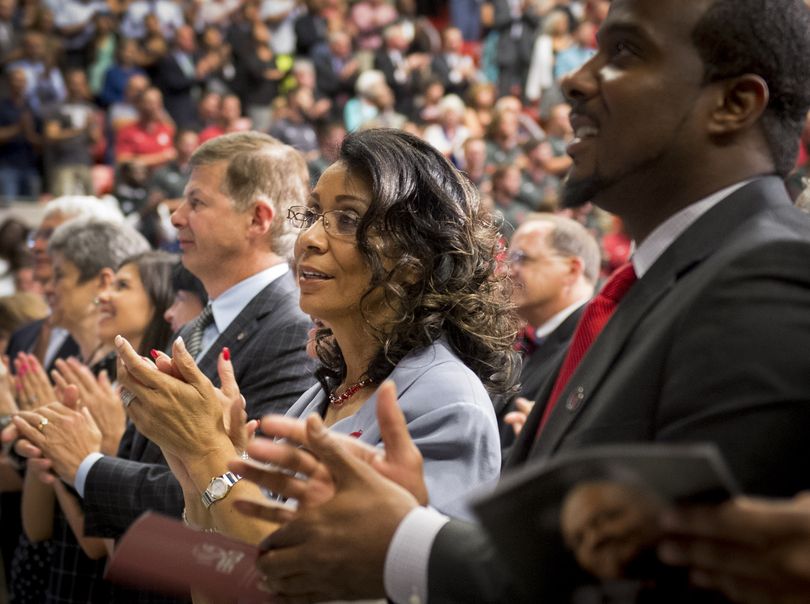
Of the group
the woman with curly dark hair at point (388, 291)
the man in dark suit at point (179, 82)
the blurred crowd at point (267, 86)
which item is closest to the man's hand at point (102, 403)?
the woman with curly dark hair at point (388, 291)

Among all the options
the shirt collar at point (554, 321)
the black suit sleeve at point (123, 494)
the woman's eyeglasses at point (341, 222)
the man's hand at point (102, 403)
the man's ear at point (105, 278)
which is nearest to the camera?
the woman's eyeglasses at point (341, 222)

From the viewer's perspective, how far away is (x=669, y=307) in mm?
1258

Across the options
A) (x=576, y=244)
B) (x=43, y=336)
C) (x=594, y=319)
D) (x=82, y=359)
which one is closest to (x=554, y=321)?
(x=576, y=244)

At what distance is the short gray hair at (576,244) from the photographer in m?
4.18

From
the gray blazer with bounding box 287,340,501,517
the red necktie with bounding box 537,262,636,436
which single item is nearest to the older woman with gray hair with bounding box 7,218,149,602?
the gray blazer with bounding box 287,340,501,517

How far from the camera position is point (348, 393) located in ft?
6.88

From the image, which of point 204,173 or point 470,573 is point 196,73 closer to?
point 204,173

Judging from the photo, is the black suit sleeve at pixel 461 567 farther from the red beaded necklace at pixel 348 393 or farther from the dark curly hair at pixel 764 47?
the red beaded necklace at pixel 348 393

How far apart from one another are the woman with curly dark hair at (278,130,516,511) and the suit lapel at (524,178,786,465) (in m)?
0.59

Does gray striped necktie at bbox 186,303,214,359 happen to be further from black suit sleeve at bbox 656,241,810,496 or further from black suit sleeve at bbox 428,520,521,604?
black suit sleeve at bbox 656,241,810,496

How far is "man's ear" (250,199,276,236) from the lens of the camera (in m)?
2.93

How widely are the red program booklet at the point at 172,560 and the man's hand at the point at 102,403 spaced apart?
5.87 feet

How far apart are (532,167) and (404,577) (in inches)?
353

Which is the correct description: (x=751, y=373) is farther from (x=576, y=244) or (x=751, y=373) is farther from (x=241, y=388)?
Answer: (x=576, y=244)
